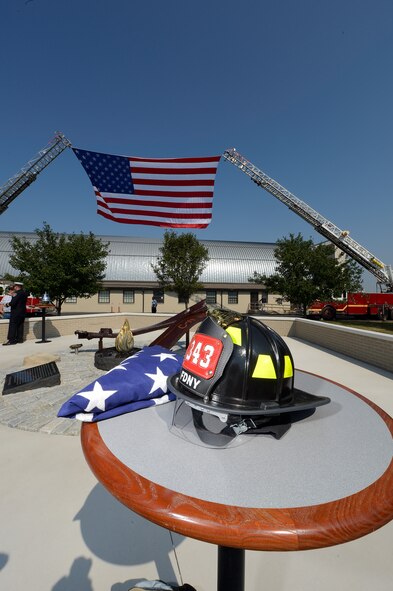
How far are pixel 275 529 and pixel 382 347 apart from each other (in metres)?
7.30

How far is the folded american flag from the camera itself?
1346 mm

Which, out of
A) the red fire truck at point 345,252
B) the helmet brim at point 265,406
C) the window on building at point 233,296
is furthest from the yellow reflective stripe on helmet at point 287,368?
the window on building at point 233,296

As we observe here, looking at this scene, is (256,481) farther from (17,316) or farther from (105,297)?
(105,297)

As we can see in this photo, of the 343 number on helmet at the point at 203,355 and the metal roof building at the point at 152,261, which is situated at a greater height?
the metal roof building at the point at 152,261

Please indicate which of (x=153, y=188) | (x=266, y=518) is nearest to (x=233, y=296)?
(x=153, y=188)

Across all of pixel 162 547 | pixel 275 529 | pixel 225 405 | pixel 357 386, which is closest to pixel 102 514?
pixel 162 547

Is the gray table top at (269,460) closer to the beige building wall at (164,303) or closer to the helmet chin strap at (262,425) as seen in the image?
the helmet chin strap at (262,425)

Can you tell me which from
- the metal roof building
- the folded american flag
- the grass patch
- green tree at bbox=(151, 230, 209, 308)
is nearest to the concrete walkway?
the folded american flag

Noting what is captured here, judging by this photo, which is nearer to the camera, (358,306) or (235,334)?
(235,334)

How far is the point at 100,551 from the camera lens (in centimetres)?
188

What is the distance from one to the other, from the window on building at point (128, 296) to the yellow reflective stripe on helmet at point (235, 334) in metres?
26.8

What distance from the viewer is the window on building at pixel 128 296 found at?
27.2 meters

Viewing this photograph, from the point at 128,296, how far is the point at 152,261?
5.01 m

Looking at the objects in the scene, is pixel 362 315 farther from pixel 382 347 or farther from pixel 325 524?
pixel 325 524
